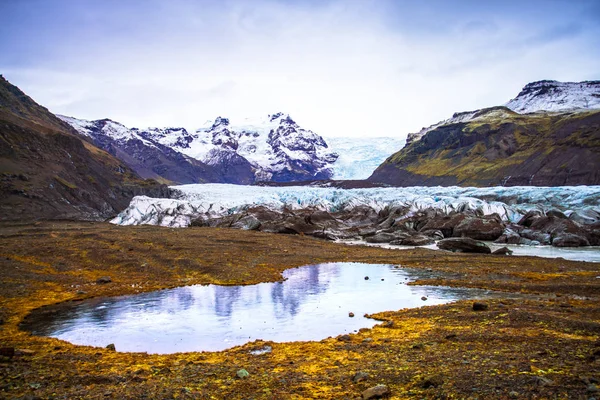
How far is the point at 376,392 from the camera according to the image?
340 inches

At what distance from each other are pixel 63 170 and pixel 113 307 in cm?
7938

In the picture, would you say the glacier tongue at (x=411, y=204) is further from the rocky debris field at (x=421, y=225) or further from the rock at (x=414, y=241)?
the rock at (x=414, y=241)

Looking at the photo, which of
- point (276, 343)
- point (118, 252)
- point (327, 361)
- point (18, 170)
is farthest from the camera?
point (18, 170)

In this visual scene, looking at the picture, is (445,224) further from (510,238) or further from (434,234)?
(510,238)

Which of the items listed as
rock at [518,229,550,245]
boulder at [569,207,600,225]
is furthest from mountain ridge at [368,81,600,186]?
rock at [518,229,550,245]

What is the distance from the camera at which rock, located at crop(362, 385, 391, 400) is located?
28.2ft

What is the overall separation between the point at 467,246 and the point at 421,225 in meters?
16.1

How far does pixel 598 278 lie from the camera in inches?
922

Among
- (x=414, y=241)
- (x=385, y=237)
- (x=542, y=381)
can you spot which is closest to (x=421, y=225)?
(x=385, y=237)

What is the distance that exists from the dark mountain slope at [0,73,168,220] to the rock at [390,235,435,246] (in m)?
52.9

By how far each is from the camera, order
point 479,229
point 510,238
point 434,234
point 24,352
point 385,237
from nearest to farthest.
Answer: point 24,352
point 510,238
point 479,229
point 385,237
point 434,234

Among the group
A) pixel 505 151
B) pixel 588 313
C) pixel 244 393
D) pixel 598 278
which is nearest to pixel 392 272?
pixel 598 278

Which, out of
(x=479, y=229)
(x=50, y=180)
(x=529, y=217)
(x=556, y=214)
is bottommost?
(x=479, y=229)

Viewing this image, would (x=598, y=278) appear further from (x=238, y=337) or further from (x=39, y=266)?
(x=39, y=266)
